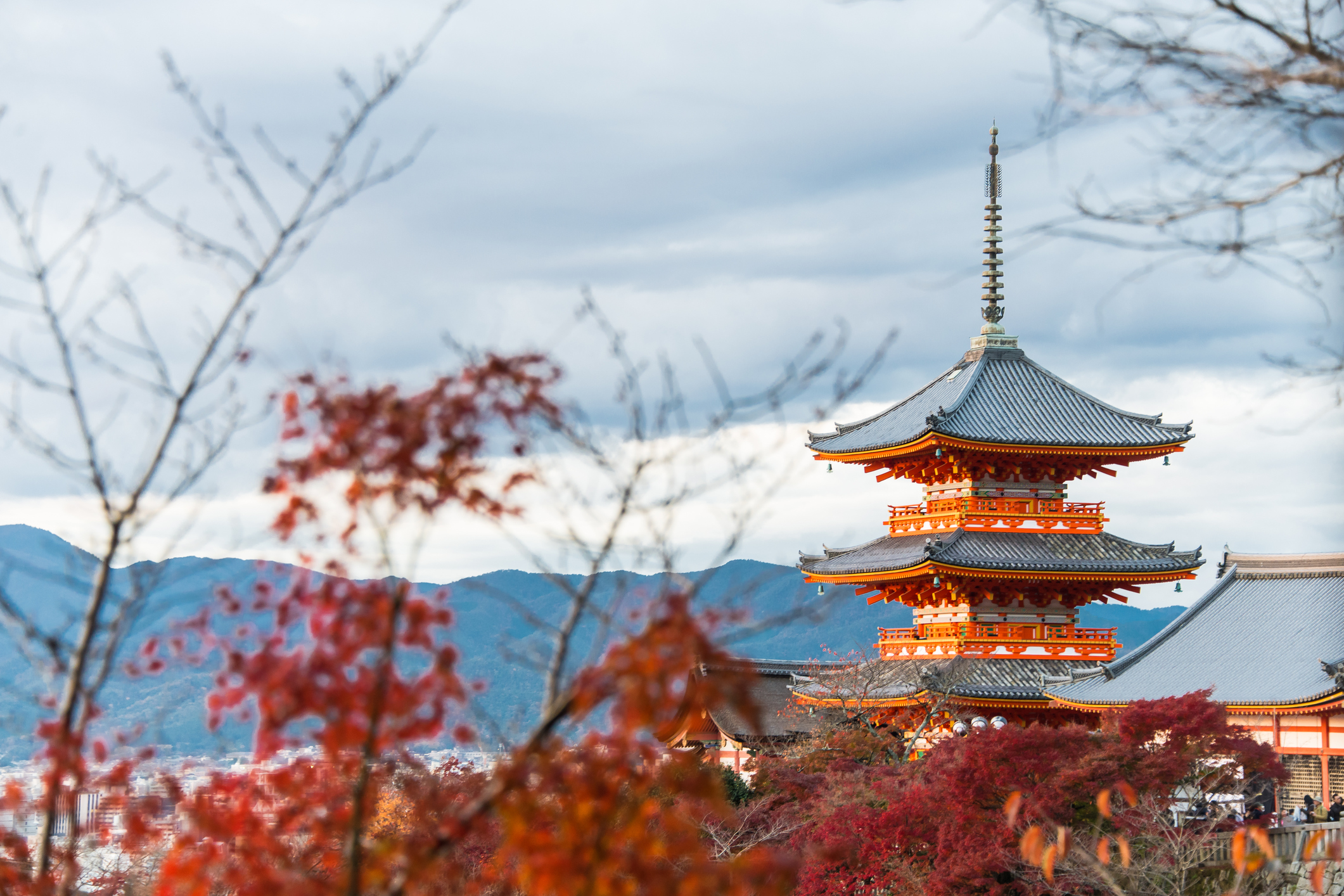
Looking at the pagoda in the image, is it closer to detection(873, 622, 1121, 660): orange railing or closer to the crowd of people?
detection(873, 622, 1121, 660): orange railing

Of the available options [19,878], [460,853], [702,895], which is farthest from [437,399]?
[460,853]

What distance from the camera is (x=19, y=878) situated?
6230 mm

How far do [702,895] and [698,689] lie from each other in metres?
0.66

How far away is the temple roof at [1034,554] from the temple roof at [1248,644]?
1.07 m

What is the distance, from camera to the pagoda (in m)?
25.5

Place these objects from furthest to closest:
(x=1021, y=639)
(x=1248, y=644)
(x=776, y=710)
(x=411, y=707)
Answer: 1. (x=776, y=710)
2. (x=1021, y=639)
3. (x=1248, y=644)
4. (x=411, y=707)

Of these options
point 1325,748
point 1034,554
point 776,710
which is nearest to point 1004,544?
point 1034,554

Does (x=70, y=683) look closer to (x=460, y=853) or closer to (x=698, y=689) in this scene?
(x=698, y=689)

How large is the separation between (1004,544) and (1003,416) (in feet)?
8.44

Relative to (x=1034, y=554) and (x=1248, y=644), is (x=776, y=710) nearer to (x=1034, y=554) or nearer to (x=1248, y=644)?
(x=1034, y=554)

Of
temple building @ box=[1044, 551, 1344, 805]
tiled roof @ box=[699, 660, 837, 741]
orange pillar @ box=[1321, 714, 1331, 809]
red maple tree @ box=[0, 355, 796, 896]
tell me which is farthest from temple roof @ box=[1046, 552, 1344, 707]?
red maple tree @ box=[0, 355, 796, 896]

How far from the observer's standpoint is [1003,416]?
2688 centimetres

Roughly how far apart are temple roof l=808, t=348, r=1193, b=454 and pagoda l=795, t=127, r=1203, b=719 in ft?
0.13

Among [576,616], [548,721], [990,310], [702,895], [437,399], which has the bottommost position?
[702,895]
